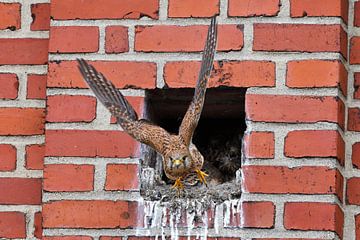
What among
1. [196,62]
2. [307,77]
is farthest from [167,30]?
[307,77]

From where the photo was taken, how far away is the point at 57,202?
3592mm

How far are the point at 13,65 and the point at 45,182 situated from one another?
392 mm

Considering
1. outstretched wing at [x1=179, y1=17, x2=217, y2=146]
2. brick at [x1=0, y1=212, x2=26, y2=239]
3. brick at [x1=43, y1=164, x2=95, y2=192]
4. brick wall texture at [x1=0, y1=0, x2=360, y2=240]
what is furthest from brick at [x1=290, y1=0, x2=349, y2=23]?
brick at [x1=0, y1=212, x2=26, y2=239]

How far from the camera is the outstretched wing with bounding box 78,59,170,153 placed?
356 centimetres

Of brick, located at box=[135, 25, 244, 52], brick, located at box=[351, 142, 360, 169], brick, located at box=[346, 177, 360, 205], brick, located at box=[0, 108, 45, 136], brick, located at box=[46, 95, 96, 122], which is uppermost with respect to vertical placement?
brick, located at box=[135, 25, 244, 52]

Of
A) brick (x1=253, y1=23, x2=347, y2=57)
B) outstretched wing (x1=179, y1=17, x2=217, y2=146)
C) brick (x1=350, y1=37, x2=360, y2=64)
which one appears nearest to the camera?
outstretched wing (x1=179, y1=17, x2=217, y2=146)

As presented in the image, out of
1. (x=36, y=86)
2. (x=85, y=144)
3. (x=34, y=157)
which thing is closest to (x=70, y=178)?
(x=85, y=144)

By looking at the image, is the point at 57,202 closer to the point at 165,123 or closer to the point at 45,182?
the point at 45,182

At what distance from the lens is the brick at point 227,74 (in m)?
3.61

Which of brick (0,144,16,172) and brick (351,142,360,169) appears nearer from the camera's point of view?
brick (351,142,360,169)

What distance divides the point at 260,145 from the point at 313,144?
14 centimetres

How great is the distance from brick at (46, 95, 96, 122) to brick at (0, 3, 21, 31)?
0.30 m

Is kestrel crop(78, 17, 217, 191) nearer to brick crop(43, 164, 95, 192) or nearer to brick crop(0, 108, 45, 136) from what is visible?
brick crop(43, 164, 95, 192)

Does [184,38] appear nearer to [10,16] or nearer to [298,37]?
[298,37]
